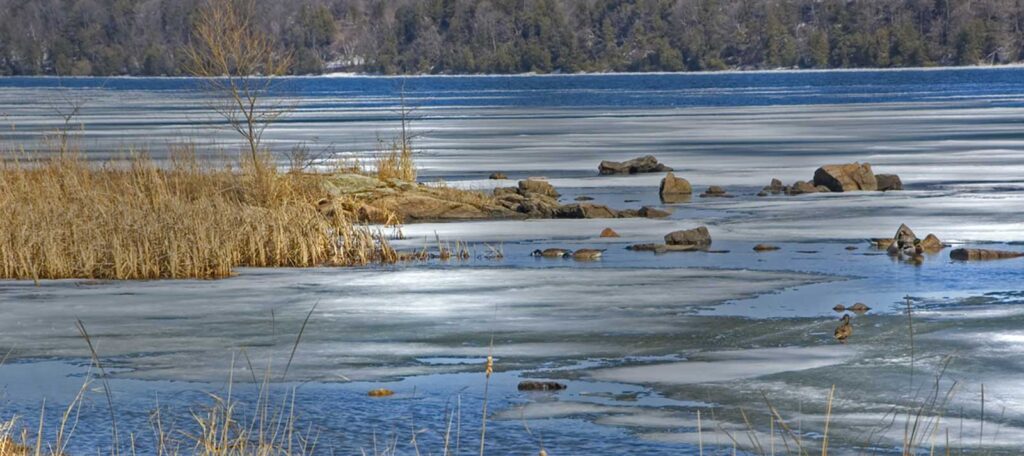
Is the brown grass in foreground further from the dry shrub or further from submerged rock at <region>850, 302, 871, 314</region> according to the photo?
submerged rock at <region>850, 302, 871, 314</region>

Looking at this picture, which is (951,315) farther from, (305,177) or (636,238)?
(305,177)

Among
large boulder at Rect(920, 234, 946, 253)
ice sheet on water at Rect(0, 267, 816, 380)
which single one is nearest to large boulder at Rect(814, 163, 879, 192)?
large boulder at Rect(920, 234, 946, 253)

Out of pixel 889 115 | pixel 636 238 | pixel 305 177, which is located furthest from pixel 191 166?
pixel 889 115

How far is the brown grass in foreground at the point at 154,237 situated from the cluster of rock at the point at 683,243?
9.38 feet

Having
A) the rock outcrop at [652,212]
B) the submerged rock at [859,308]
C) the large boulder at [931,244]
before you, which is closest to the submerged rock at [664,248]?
the large boulder at [931,244]

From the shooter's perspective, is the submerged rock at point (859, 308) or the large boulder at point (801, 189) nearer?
the submerged rock at point (859, 308)

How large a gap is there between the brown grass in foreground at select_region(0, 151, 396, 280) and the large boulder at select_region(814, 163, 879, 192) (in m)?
9.37

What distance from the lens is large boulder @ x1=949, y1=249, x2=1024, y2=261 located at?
1664 centimetres

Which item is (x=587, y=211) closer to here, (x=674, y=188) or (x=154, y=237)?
(x=674, y=188)

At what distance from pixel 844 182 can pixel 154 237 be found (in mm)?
13054

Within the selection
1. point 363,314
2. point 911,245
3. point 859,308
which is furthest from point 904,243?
point 363,314

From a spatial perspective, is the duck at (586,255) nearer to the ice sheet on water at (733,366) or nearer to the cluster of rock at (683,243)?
the cluster of rock at (683,243)

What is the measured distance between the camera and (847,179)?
26.2 meters

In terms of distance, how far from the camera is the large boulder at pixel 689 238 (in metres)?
18.5
